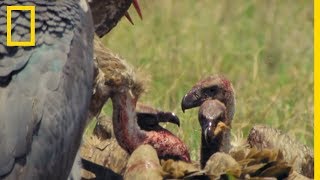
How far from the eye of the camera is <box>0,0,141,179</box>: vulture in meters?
6.50

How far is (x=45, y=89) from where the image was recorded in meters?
6.60

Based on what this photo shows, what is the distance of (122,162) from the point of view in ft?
24.3

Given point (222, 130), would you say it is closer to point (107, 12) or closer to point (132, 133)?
point (132, 133)

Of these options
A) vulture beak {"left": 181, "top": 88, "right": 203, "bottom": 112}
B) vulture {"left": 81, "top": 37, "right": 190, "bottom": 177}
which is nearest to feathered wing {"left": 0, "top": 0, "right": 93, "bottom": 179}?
vulture {"left": 81, "top": 37, "right": 190, "bottom": 177}

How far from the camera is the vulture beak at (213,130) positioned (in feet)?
23.5

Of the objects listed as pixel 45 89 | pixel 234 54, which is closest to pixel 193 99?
pixel 45 89

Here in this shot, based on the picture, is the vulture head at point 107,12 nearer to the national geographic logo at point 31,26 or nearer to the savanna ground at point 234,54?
the savanna ground at point 234,54

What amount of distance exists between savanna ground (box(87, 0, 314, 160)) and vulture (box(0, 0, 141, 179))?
1.41m

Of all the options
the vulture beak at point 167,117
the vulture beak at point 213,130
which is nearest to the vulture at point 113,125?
the vulture beak at point 167,117

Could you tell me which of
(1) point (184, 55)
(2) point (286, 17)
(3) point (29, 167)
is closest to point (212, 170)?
(3) point (29, 167)

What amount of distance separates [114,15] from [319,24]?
1357 mm

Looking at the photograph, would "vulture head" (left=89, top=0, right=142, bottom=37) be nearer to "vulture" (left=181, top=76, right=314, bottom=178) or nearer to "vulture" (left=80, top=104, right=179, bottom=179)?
"vulture" (left=80, top=104, right=179, bottom=179)

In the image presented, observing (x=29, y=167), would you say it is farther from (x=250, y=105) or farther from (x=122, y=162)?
(x=250, y=105)

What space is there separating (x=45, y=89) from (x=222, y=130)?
1.07 meters
